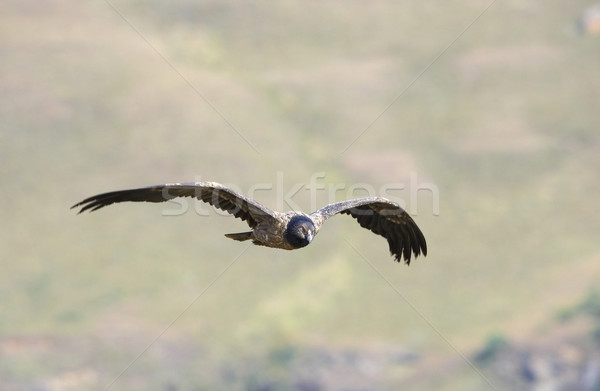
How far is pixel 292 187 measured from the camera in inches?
3720

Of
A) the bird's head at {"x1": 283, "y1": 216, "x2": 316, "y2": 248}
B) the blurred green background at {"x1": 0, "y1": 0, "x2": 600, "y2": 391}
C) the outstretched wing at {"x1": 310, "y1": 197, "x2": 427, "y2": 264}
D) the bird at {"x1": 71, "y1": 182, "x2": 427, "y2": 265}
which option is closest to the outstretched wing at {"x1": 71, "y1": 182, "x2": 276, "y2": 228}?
the bird at {"x1": 71, "y1": 182, "x2": 427, "y2": 265}

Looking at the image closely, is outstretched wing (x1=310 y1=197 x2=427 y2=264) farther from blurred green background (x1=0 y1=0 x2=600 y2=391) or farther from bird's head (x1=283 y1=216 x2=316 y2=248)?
blurred green background (x1=0 y1=0 x2=600 y2=391)

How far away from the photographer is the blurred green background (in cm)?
8594

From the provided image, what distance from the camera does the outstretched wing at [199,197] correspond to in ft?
67.6

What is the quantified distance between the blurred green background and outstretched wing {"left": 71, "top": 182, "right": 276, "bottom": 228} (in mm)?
61345

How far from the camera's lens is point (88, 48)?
378ft

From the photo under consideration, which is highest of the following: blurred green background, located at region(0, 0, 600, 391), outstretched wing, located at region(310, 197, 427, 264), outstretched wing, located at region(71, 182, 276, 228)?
blurred green background, located at region(0, 0, 600, 391)

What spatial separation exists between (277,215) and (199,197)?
1735 mm

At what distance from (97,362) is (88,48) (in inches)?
1706

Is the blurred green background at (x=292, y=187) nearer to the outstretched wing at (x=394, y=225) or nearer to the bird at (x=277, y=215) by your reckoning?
the outstretched wing at (x=394, y=225)

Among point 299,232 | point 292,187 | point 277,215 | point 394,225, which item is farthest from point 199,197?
point 292,187

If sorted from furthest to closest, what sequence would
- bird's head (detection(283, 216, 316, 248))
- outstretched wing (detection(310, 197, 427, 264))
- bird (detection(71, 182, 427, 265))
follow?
outstretched wing (detection(310, 197, 427, 264)) < bird's head (detection(283, 216, 316, 248)) < bird (detection(71, 182, 427, 265))

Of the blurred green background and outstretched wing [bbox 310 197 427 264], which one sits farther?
the blurred green background

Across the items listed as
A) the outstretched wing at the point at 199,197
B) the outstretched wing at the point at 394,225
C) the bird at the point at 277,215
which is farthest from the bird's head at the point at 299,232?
the outstretched wing at the point at 394,225
